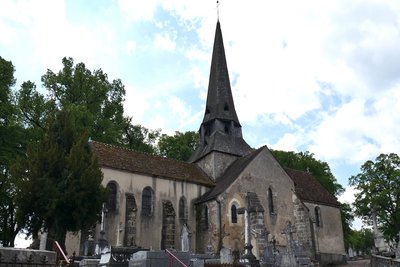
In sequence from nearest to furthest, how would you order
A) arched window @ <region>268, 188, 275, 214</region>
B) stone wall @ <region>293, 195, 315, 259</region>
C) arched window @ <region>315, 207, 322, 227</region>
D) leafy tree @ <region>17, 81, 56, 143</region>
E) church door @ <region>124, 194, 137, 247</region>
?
1. church door @ <region>124, 194, 137, 247</region>
2. arched window @ <region>268, 188, 275, 214</region>
3. stone wall @ <region>293, 195, 315, 259</region>
4. leafy tree @ <region>17, 81, 56, 143</region>
5. arched window @ <region>315, 207, 322, 227</region>

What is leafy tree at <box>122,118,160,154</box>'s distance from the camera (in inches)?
1414

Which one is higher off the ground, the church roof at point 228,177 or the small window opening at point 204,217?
the church roof at point 228,177

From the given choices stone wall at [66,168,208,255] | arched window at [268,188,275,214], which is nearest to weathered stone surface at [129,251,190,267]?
stone wall at [66,168,208,255]

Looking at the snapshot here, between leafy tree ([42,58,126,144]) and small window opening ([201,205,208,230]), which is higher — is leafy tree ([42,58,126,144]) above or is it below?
above

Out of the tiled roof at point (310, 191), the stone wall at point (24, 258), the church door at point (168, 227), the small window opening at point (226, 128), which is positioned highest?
the small window opening at point (226, 128)

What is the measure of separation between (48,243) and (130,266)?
343 inches

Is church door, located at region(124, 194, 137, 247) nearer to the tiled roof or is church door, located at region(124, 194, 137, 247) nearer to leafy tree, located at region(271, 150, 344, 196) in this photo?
the tiled roof

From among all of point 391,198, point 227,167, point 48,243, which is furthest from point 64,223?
point 391,198

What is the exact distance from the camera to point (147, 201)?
22.7m

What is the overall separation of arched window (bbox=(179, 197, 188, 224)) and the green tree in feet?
26.3

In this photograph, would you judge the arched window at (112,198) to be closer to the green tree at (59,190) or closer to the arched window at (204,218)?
the green tree at (59,190)

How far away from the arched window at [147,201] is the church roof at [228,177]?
3479 mm

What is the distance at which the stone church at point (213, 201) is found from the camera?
2122cm

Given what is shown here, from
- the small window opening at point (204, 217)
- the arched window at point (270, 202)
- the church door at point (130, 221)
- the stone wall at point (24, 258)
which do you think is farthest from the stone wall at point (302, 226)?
the stone wall at point (24, 258)
